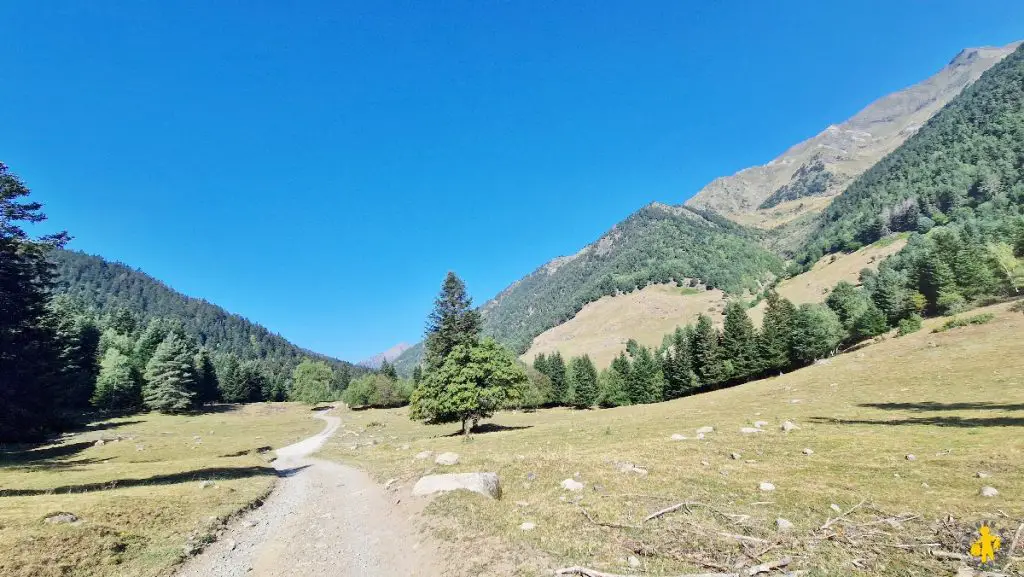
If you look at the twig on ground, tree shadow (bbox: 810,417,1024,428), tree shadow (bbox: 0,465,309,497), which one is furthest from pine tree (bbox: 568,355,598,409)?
the twig on ground

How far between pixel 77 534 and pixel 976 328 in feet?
262

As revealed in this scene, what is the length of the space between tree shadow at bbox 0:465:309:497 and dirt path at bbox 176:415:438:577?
730 centimetres

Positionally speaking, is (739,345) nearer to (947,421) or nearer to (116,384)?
(947,421)

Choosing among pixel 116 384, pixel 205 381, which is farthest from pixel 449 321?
pixel 205 381

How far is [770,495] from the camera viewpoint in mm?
13484

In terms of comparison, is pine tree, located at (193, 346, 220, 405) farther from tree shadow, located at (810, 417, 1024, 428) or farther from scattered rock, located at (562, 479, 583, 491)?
tree shadow, located at (810, 417, 1024, 428)

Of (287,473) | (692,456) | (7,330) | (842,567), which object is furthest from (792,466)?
(7,330)

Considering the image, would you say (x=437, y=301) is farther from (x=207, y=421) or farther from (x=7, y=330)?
(x=207, y=421)

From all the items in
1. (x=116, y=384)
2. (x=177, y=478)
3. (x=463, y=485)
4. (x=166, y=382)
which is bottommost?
(x=177, y=478)

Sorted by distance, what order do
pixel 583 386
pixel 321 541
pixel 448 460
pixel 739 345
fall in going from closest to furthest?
pixel 321 541 < pixel 448 460 < pixel 739 345 < pixel 583 386

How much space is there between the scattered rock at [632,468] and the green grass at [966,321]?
6152 cm

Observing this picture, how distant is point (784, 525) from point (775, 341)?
75.3m

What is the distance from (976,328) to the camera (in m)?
49.5

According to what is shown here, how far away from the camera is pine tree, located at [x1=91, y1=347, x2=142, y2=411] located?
81.5 m
